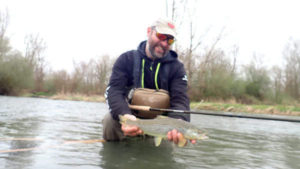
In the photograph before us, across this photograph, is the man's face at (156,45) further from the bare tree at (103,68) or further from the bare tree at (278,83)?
the bare tree at (103,68)

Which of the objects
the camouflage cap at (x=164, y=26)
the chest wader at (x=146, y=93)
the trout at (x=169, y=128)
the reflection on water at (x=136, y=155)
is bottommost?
the reflection on water at (x=136, y=155)

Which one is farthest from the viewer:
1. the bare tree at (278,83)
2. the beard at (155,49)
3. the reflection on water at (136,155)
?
the bare tree at (278,83)

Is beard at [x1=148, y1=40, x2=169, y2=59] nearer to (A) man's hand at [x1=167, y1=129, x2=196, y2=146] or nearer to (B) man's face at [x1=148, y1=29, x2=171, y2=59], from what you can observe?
(B) man's face at [x1=148, y1=29, x2=171, y2=59]

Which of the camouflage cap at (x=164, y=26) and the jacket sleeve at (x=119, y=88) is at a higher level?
the camouflage cap at (x=164, y=26)

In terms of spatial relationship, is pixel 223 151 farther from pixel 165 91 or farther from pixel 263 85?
pixel 263 85

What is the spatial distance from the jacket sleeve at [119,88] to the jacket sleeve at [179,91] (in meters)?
0.65

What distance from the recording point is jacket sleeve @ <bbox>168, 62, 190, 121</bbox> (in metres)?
3.23

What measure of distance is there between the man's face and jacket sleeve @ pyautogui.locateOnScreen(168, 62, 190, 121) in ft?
1.16

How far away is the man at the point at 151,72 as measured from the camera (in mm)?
3207

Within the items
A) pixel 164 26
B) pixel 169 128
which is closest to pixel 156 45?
pixel 164 26

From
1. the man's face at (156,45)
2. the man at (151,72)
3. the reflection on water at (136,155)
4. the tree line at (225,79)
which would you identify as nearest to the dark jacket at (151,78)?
the man at (151,72)

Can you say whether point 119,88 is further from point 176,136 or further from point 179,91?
point 176,136

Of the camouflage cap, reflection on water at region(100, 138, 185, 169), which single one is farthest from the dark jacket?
reflection on water at region(100, 138, 185, 169)

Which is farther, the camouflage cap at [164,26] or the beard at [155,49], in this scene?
the beard at [155,49]
